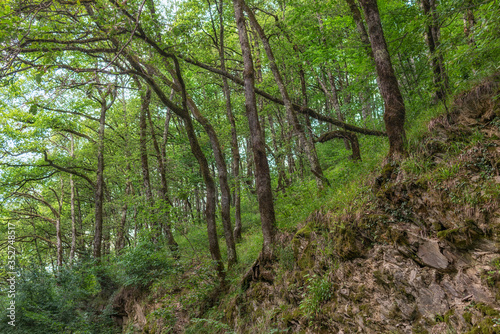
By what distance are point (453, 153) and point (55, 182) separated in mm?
23808

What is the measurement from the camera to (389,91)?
485 cm

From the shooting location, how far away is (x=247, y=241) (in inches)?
393

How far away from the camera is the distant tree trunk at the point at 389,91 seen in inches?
183

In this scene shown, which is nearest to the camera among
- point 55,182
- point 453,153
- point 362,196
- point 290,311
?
point 453,153

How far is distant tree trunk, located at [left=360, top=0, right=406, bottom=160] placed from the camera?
15.2 ft

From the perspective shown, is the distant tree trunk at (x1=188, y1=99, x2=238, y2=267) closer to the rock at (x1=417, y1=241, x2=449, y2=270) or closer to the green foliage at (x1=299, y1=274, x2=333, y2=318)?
the green foliage at (x1=299, y1=274, x2=333, y2=318)

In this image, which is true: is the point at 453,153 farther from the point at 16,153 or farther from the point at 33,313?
the point at 16,153

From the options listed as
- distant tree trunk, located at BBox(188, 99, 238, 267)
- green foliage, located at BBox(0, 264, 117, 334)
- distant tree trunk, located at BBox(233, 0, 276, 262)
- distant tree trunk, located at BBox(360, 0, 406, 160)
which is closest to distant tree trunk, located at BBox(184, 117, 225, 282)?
distant tree trunk, located at BBox(188, 99, 238, 267)

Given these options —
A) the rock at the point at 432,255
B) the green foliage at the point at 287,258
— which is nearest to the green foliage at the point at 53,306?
the green foliage at the point at 287,258

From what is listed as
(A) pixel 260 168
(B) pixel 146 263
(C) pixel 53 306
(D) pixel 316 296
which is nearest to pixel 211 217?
(A) pixel 260 168

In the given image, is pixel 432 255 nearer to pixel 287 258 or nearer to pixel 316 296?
pixel 316 296

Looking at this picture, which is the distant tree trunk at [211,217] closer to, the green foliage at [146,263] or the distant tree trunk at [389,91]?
the green foliage at [146,263]

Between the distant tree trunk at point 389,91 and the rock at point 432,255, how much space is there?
156cm

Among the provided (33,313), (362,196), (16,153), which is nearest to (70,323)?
(33,313)
